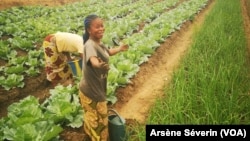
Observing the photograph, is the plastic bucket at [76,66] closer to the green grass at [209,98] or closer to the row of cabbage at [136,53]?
the row of cabbage at [136,53]

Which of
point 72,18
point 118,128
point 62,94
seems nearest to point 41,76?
point 62,94

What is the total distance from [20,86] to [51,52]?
1.03 m

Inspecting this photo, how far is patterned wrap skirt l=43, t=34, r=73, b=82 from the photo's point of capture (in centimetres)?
439

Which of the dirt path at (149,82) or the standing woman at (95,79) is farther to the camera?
the dirt path at (149,82)

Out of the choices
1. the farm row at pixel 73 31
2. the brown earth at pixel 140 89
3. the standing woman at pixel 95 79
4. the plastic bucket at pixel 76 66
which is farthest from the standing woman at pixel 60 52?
the standing woman at pixel 95 79

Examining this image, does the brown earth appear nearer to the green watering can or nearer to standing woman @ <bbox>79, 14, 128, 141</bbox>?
the green watering can

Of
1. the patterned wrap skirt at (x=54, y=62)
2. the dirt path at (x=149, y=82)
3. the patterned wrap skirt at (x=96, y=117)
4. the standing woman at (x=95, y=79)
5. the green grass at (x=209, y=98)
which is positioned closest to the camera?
the standing woman at (x=95, y=79)

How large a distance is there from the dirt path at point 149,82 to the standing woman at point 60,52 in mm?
1060

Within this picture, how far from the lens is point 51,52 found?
4430 mm

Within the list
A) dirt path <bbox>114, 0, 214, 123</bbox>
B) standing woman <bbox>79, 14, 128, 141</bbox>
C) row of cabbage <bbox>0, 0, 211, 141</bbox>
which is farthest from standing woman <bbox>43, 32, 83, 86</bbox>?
standing woman <bbox>79, 14, 128, 141</bbox>

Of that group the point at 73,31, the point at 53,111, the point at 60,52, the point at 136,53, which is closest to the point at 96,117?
the point at 53,111

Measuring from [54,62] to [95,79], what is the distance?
2.10 metres

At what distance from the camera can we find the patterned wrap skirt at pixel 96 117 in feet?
9.04

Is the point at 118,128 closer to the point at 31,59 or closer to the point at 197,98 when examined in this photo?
the point at 197,98
